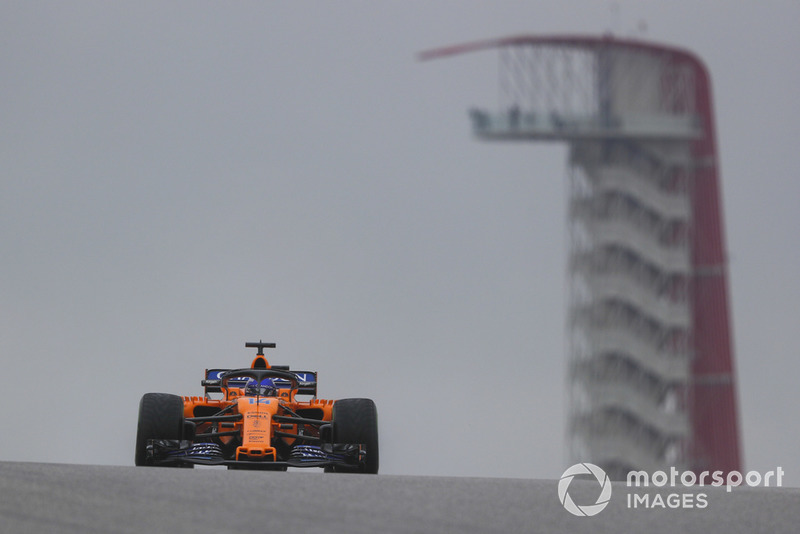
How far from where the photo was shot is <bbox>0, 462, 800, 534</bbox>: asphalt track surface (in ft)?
33.2

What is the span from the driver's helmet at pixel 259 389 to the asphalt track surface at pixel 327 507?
552cm

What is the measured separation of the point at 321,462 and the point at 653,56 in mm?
64798

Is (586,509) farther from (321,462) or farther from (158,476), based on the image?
(321,462)

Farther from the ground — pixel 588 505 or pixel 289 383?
pixel 289 383

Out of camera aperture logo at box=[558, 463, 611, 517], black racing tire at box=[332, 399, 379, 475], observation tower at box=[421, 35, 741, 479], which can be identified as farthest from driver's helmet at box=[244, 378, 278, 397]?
observation tower at box=[421, 35, 741, 479]

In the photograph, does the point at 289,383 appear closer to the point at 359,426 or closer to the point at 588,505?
the point at 359,426

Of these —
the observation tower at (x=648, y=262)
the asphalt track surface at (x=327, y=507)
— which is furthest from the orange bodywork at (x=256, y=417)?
the observation tower at (x=648, y=262)

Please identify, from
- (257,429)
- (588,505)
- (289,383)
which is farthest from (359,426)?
(588,505)

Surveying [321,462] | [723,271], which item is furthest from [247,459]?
[723,271]

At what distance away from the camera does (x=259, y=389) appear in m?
18.8

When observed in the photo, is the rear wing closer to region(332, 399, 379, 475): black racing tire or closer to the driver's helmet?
the driver's helmet

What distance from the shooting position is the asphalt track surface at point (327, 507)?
10125mm

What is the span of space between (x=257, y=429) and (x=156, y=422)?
3.86 ft

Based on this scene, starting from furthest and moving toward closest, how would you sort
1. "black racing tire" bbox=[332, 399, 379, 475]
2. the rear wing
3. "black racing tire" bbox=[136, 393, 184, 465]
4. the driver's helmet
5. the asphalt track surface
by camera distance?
1. the rear wing
2. the driver's helmet
3. "black racing tire" bbox=[332, 399, 379, 475]
4. "black racing tire" bbox=[136, 393, 184, 465]
5. the asphalt track surface
